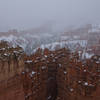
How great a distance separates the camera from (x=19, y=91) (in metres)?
0.92

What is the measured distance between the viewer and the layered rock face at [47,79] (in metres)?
0.86

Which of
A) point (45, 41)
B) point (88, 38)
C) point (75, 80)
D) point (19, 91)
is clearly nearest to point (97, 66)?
point (75, 80)

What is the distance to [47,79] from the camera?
7.64ft

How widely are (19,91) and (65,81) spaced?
1299mm

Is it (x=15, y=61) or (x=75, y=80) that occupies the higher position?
(x=15, y=61)

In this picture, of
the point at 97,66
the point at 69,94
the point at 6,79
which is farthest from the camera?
the point at 97,66

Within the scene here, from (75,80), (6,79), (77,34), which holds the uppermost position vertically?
(77,34)

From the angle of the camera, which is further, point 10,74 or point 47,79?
point 47,79

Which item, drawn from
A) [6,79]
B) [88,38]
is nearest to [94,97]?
[6,79]

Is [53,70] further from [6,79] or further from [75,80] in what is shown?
[6,79]

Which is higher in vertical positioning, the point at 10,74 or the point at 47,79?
the point at 10,74

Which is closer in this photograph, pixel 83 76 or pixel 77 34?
pixel 83 76

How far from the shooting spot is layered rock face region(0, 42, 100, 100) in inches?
34.0

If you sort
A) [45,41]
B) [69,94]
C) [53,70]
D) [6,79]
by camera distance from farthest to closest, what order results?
1. [45,41]
2. [53,70]
3. [69,94]
4. [6,79]
